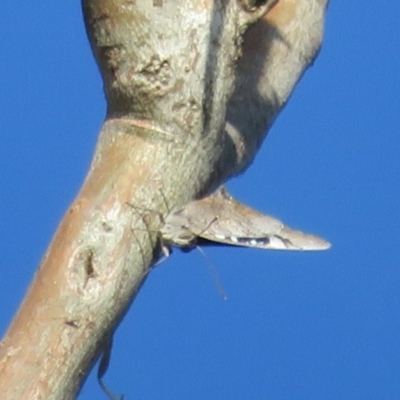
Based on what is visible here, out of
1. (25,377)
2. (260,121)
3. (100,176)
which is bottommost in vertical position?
(25,377)

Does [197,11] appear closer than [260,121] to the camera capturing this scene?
Yes

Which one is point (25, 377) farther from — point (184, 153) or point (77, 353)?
point (184, 153)

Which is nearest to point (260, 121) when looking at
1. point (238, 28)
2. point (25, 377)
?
point (238, 28)

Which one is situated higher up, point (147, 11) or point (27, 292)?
point (147, 11)
